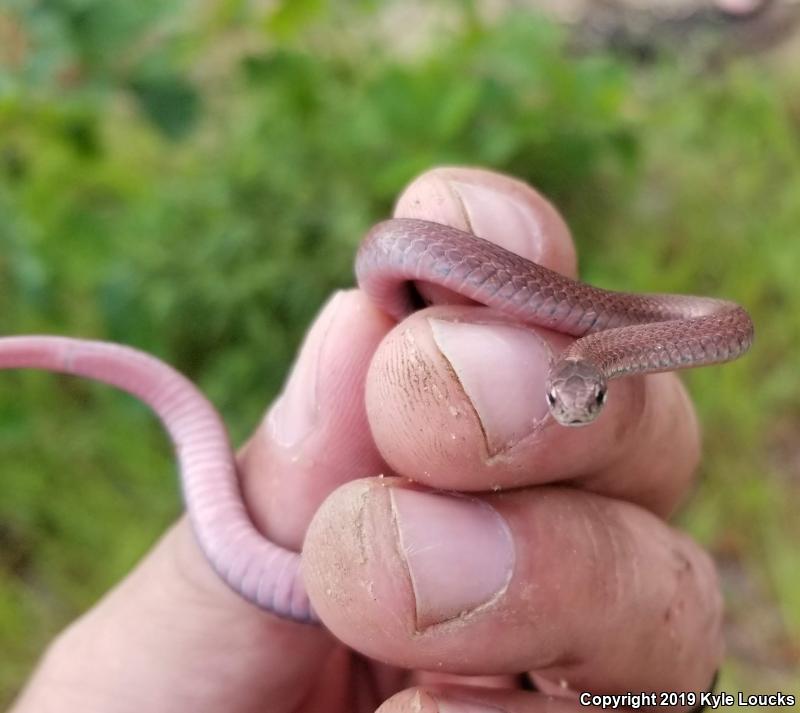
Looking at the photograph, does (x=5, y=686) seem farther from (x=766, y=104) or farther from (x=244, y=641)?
(x=766, y=104)

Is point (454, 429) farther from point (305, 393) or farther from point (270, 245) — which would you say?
point (270, 245)

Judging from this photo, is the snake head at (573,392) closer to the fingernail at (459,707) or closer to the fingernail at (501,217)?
the fingernail at (501,217)

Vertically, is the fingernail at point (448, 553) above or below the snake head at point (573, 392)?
below

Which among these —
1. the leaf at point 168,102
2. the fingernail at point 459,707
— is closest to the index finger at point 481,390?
the fingernail at point 459,707

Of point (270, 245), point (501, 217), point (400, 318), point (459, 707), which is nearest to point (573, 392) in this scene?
point (501, 217)

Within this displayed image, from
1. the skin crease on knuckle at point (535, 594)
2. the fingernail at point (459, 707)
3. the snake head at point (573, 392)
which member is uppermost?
the snake head at point (573, 392)

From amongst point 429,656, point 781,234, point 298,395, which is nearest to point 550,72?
point 781,234
